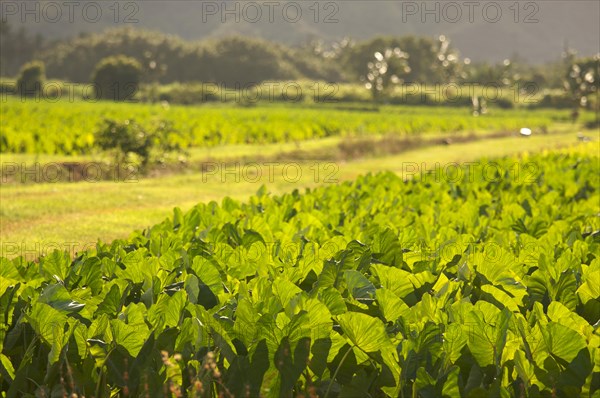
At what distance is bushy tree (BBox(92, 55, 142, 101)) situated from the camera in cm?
7125

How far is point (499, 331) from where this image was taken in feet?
8.50

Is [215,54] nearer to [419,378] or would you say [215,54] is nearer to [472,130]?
[472,130]

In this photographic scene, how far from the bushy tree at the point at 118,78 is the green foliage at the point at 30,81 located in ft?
19.3

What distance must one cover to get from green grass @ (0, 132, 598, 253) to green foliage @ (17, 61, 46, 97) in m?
55.9

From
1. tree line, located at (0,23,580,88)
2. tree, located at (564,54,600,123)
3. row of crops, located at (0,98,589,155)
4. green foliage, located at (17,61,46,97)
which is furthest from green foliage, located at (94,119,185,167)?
tree line, located at (0,23,580,88)

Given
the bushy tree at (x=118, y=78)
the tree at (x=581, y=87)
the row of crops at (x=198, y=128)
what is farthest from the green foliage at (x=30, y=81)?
the tree at (x=581, y=87)

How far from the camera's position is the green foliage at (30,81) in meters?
70.9

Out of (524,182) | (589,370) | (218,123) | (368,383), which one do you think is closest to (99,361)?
(368,383)

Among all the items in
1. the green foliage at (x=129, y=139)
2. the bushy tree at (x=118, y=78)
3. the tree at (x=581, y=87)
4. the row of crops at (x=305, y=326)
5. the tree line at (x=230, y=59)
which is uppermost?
the tree line at (x=230, y=59)

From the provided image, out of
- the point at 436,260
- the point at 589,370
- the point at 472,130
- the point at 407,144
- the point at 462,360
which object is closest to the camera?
the point at 589,370

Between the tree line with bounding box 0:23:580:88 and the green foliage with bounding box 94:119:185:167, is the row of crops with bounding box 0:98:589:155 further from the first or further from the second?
the tree line with bounding box 0:23:580:88

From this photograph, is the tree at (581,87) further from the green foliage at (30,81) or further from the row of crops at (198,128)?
the green foliage at (30,81)

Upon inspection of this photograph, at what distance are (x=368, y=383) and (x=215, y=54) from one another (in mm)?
98610

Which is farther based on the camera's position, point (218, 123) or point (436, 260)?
point (218, 123)
